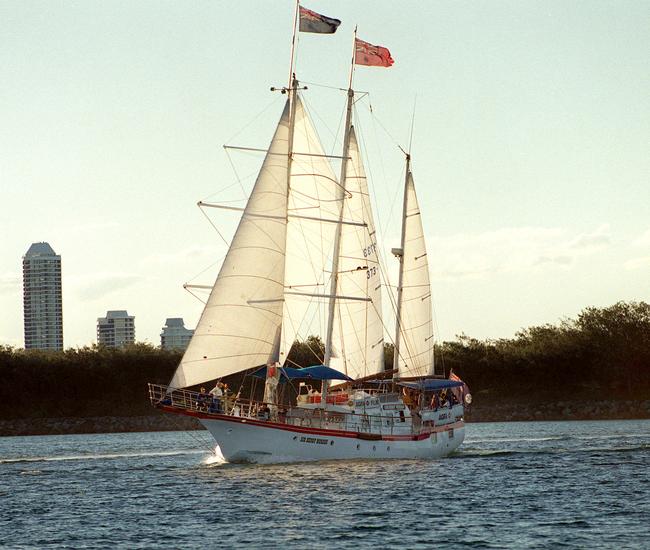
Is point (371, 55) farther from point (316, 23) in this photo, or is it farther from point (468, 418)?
point (468, 418)

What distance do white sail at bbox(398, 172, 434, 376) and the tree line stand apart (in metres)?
54.3

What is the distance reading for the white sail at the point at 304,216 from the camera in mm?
A: 74750

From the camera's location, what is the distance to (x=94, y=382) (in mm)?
150625

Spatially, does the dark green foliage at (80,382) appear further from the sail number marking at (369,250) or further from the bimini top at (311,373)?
the bimini top at (311,373)

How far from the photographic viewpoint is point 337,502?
183ft

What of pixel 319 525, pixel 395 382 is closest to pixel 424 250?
pixel 395 382

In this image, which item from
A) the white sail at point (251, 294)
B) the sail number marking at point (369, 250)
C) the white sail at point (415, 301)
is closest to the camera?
the white sail at point (251, 294)

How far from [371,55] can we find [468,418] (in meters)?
75.5

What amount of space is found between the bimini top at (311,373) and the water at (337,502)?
16.6 feet

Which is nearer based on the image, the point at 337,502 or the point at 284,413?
the point at 337,502

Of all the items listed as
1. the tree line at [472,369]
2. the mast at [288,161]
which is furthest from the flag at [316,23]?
the tree line at [472,369]

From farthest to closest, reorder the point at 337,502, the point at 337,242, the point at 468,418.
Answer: the point at 468,418 → the point at 337,242 → the point at 337,502

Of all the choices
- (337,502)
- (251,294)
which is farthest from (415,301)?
(337,502)

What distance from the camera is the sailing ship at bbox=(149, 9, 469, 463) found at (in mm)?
69438
